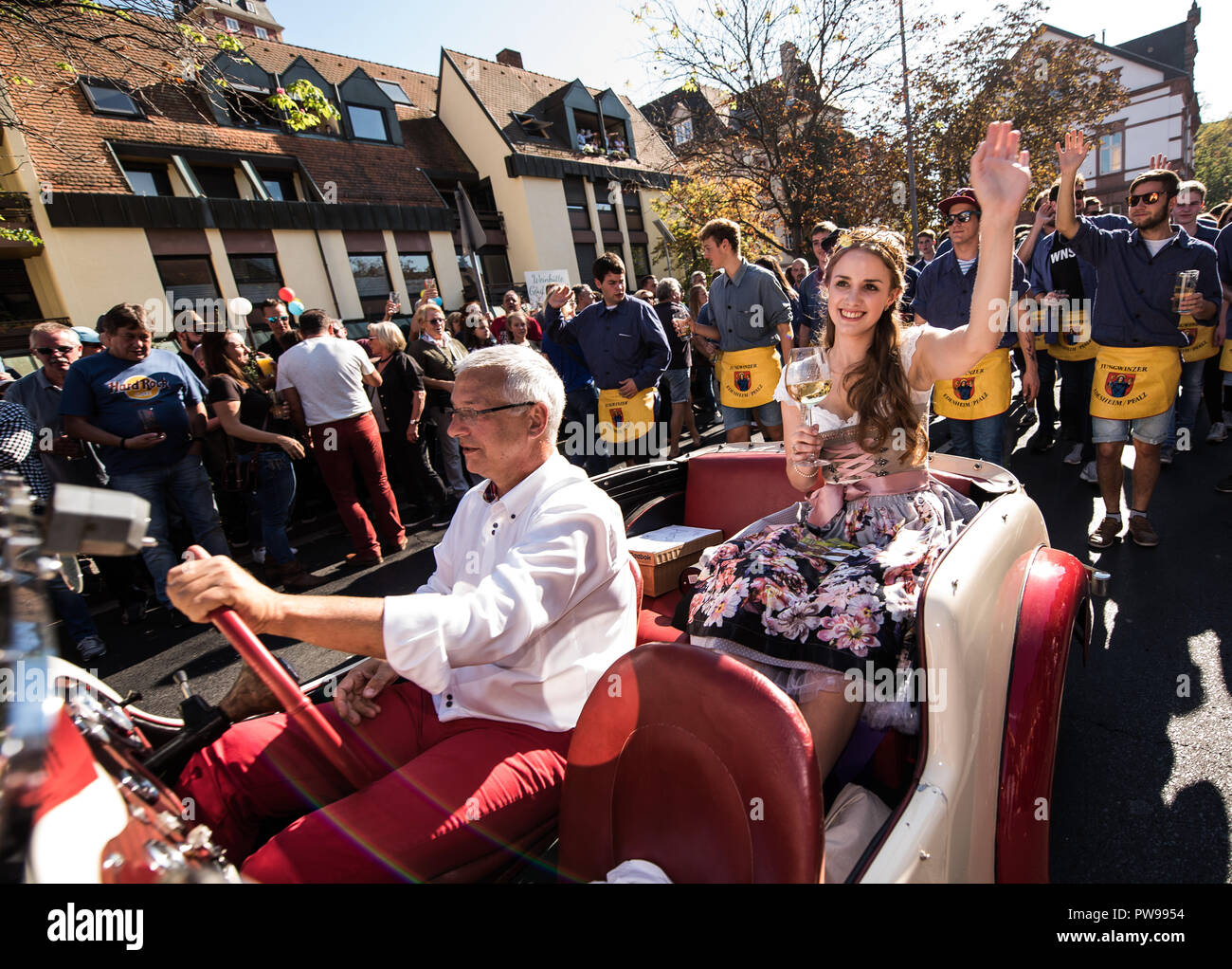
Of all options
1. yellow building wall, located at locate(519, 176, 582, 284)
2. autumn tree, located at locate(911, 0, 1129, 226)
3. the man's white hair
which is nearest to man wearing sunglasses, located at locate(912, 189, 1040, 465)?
the man's white hair

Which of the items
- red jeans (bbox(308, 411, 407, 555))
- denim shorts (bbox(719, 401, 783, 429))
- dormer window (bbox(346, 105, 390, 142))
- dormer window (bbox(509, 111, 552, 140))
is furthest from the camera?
dormer window (bbox(509, 111, 552, 140))

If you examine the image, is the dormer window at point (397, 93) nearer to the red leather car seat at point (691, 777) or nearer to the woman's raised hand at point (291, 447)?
the woman's raised hand at point (291, 447)

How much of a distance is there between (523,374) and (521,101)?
29411 mm

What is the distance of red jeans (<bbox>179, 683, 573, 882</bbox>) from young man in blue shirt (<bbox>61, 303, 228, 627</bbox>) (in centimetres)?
339

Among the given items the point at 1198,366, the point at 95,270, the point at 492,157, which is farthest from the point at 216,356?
the point at 492,157

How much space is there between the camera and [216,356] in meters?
4.92

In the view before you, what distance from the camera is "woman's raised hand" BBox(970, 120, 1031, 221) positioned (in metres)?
1.93

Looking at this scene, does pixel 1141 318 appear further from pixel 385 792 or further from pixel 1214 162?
pixel 1214 162

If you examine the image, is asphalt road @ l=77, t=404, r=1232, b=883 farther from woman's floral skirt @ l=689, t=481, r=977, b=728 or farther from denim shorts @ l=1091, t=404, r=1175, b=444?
woman's floral skirt @ l=689, t=481, r=977, b=728

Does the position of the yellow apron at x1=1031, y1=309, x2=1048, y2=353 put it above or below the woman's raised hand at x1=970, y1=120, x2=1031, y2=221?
below

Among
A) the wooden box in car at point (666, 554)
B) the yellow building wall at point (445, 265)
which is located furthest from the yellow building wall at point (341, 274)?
the wooden box in car at point (666, 554)

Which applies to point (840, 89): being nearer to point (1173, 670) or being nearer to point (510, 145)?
point (510, 145)

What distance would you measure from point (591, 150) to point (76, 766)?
29783 mm
